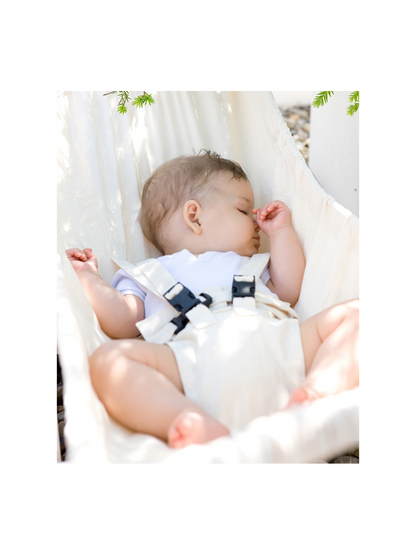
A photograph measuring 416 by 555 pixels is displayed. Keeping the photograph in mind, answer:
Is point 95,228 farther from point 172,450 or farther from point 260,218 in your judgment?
point 172,450

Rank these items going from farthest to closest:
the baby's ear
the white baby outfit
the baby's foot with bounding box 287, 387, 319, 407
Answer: the baby's ear
the white baby outfit
the baby's foot with bounding box 287, 387, 319, 407

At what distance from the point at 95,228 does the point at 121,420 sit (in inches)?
32.5

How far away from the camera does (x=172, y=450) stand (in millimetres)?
966

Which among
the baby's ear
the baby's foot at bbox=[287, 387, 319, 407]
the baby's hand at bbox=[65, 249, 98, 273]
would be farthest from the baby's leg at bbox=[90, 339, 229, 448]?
the baby's ear

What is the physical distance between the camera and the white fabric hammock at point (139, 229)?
34.8 inches

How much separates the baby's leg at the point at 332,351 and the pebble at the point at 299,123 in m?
2.93

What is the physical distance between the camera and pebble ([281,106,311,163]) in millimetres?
4102

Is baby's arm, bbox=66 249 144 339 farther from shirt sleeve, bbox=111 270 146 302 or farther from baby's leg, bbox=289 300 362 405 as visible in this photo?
baby's leg, bbox=289 300 362 405

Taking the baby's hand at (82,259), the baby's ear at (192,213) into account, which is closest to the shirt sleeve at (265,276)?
the baby's ear at (192,213)

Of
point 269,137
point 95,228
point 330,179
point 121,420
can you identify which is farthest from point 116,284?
point 330,179

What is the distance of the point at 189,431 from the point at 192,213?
881 millimetres

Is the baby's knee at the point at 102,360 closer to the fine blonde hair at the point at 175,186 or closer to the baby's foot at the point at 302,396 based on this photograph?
the baby's foot at the point at 302,396

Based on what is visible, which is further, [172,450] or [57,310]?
[57,310]

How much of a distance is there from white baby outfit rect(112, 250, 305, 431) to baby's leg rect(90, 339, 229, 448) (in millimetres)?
82
